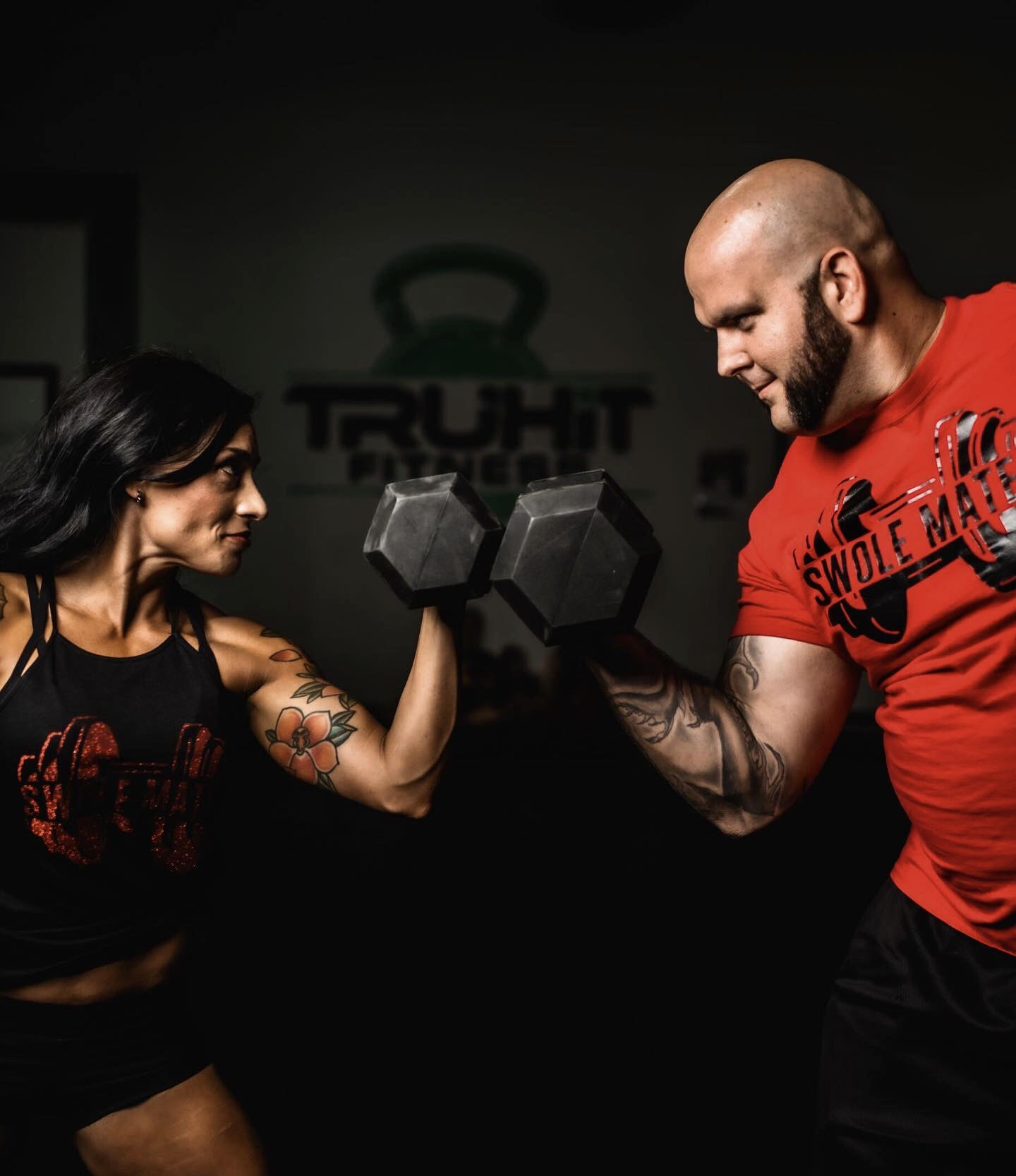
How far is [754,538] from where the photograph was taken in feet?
4.78

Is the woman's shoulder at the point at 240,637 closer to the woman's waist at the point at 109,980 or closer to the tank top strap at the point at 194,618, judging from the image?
the tank top strap at the point at 194,618

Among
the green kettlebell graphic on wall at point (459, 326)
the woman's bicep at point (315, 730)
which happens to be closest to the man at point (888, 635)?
the woman's bicep at point (315, 730)

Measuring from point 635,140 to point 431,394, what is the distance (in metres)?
1.08

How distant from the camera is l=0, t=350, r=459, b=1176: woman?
4.55 feet

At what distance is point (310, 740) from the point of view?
1.49 m

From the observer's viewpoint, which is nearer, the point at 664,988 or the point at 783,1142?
the point at 783,1142

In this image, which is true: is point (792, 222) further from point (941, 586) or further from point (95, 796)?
point (95, 796)

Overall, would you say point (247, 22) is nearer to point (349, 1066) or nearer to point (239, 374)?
point (239, 374)

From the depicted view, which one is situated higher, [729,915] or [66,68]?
[66,68]

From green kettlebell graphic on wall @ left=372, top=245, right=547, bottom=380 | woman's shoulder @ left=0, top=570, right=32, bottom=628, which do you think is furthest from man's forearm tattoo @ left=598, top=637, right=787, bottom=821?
green kettlebell graphic on wall @ left=372, top=245, right=547, bottom=380

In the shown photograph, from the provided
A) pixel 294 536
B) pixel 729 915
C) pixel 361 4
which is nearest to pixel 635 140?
pixel 361 4

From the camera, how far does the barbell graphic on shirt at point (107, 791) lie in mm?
1377

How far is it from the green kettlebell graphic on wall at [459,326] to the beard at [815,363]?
2.39m

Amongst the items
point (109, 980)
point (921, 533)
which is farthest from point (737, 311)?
point (109, 980)
